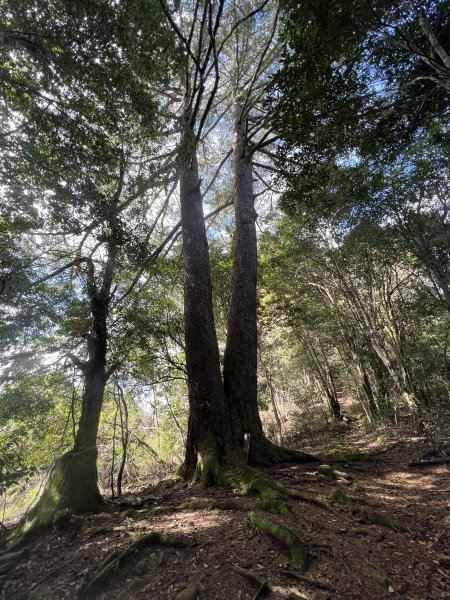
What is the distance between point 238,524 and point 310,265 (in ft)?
28.2

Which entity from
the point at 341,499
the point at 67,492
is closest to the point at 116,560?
the point at 67,492

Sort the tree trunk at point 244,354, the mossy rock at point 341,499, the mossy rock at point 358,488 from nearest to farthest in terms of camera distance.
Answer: the mossy rock at point 341,499 → the mossy rock at point 358,488 → the tree trunk at point 244,354

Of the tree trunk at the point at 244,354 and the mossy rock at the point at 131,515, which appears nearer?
the mossy rock at the point at 131,515

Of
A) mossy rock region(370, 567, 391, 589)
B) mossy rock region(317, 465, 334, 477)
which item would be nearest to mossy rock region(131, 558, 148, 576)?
mossy rock region(370, 567, 391, 589)

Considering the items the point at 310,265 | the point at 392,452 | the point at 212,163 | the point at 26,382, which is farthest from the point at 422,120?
the point at 26,382

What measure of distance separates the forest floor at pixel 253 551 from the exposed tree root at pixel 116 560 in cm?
2

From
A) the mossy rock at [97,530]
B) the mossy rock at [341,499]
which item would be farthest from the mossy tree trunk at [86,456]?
the mossy rock at [341,499]

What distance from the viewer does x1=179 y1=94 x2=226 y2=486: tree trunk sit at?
462cm

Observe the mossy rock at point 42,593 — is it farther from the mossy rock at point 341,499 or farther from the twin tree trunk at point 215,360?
the mossy rock at point 341,499

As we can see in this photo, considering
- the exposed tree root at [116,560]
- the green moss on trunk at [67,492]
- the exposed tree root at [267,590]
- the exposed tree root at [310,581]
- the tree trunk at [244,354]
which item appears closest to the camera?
the exposed tree root at [267,590]

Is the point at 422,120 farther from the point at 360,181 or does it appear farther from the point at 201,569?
the point at 201,569

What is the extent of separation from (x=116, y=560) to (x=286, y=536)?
1435mm

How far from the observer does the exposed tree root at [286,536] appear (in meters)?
2.30

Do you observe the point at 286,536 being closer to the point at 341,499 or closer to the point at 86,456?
the point at 341,499
